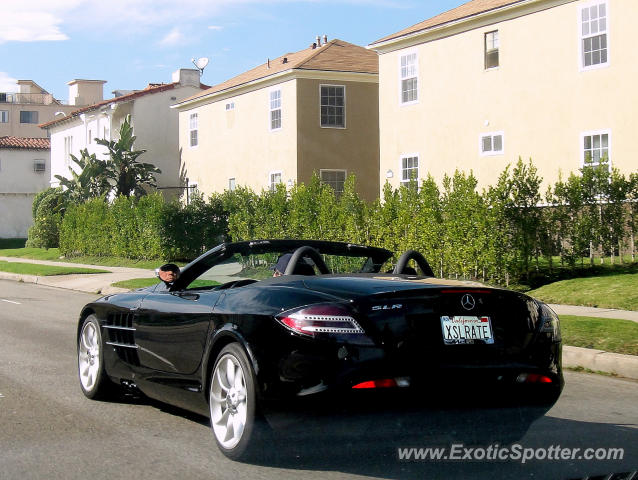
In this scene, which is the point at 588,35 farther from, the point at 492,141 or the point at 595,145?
the point at 492,141

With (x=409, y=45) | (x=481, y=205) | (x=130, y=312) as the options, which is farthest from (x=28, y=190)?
(x=130, y=312)

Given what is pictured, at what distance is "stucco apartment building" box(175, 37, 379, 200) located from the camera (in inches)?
1359

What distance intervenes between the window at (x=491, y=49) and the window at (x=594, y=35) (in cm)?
318

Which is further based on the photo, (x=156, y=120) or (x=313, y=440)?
(x=156, y=120)

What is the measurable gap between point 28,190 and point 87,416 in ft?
227

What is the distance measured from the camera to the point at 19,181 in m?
72.6

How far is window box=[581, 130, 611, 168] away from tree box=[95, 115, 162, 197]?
2636 centimetres

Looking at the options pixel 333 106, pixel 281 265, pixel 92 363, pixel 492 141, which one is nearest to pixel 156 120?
pixel 333 106

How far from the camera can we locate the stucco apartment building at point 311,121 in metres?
34.5

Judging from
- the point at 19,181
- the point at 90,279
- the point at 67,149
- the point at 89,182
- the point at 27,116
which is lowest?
the point at 90,279

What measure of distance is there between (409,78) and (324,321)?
2444 cm

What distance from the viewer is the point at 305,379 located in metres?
5.28

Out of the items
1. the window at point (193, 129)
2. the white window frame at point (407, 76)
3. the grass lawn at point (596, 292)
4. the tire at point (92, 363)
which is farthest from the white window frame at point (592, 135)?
the window at point (193, 129)

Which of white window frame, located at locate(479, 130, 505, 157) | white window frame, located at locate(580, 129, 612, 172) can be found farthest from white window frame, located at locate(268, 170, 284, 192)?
white window frame, located at locate(580, 129, 612, 172)
